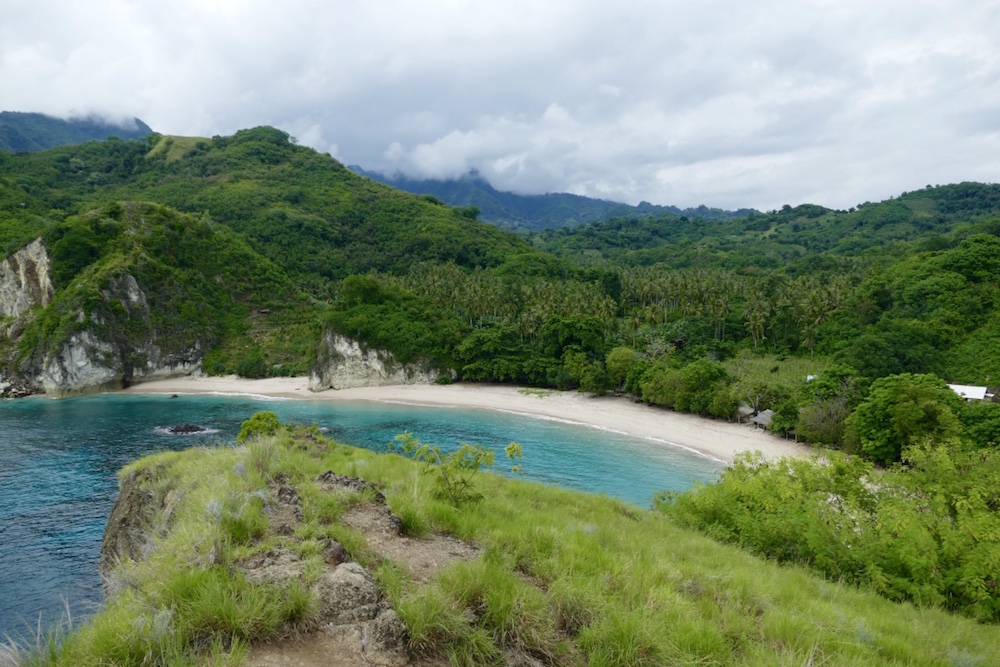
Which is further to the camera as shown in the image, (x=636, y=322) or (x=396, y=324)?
(x=636, y=322)

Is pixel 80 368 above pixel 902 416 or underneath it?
underneath

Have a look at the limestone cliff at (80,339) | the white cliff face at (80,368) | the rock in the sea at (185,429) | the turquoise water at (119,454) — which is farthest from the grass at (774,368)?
the white cliff face at (80,368)

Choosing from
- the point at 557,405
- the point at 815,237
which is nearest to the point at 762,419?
the point at 557,405

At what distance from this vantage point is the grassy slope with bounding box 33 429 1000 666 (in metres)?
4.25

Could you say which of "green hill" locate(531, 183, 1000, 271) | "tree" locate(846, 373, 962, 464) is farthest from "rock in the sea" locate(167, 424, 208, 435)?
"green hill" locate(531, 183, 1000, 271)

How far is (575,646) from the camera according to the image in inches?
186

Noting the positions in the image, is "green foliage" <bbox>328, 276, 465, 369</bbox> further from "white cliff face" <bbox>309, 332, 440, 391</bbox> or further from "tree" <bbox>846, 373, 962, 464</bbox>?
"tree" <bbox>846, 373, 962, 464</bbox>

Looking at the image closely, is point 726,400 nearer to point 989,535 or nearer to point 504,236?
point 989,535

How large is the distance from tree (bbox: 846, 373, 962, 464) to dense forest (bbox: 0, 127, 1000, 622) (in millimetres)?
138

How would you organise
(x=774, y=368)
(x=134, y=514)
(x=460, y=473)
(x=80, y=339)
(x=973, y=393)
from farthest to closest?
(x=80, y=339), (x=774, y=368), (x=973, y=393), (x=134, y=514), (x=460, y=473)

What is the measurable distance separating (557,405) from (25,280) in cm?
8414

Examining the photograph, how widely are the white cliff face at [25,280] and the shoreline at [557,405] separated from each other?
24327mm

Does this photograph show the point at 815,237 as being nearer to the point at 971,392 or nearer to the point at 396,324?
the point at 971,392

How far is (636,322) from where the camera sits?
68.9 metres
